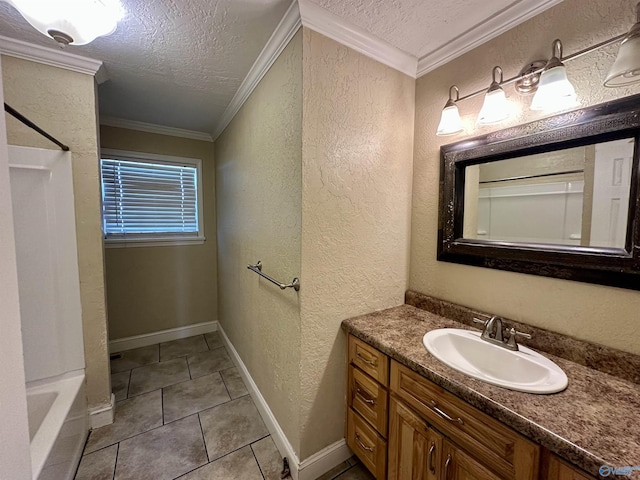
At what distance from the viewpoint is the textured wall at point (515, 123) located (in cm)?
96

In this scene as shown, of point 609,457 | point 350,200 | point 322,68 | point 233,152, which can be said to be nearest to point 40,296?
point 233,152

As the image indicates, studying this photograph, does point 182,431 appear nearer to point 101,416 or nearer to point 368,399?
point 101,416

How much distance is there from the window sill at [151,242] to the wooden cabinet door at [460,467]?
2831mm

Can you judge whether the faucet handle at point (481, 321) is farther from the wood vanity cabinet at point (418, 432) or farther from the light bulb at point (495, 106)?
the light bulb at point (495, 106)

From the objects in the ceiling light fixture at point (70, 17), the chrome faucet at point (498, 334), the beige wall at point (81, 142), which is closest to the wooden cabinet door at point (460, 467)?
→ the chrome faucet at point (498, 334)

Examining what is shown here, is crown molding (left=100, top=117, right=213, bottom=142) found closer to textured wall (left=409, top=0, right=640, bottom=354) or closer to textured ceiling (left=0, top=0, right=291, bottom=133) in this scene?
textured ceiling (left=0, top=0, right=291, bottom=133)

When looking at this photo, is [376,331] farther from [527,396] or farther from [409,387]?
[527,396]

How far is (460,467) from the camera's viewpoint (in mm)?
912

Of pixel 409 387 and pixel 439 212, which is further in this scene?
pixel 439 212

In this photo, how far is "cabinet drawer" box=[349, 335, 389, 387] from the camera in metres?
1.20

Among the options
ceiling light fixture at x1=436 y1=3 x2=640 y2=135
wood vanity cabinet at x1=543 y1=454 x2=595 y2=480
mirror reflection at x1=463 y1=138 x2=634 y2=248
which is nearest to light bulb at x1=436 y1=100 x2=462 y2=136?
ceiling light fixture at x1=436 y1=3 x2=640 y2=135

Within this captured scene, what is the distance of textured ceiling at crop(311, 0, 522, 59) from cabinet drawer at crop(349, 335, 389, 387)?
155cm

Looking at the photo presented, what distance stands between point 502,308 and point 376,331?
0.62 metres

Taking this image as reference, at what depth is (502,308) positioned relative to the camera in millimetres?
1273
